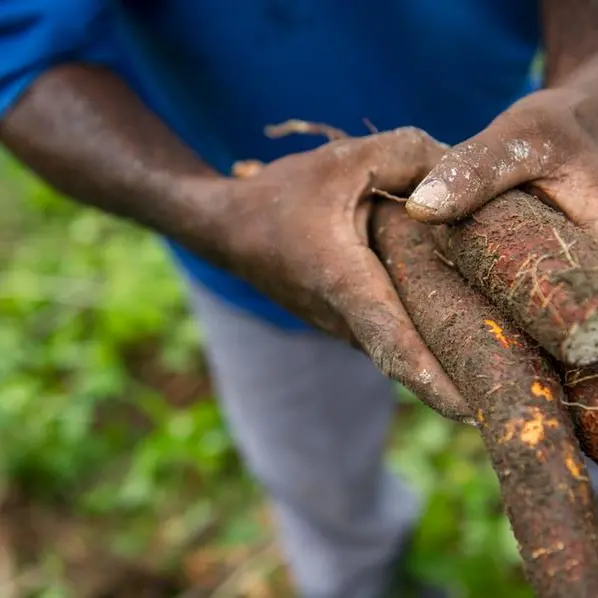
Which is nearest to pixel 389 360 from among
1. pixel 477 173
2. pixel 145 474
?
pixel 477 173

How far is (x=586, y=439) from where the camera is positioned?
85 cm

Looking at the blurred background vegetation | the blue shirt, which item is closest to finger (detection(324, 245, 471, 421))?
the blue shirt

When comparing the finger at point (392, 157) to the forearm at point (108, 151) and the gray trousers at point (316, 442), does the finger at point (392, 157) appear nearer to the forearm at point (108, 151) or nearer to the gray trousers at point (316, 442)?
the forearm at point (108, 151)

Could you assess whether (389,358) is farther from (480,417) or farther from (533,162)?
(533,162)

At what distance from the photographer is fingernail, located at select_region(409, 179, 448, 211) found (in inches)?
35.3

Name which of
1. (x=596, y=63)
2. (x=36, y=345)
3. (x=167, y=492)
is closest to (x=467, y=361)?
(x=596, y=63)

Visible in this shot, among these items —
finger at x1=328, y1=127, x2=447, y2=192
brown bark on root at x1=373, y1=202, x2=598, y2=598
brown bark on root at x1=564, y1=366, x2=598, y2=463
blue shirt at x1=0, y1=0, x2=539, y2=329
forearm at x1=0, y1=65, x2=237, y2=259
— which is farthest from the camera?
blue shirt at x1=0, y1=0, x2=539, y2=329

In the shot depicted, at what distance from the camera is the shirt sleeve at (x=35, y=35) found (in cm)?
134

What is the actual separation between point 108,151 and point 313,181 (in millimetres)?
432

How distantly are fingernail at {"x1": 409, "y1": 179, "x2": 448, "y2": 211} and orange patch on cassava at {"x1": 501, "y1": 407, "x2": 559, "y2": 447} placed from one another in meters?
0.26

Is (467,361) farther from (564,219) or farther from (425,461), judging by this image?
(425,461)

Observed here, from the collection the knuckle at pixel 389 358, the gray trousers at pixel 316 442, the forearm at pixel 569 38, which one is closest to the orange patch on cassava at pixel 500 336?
the knuckle at pixel 389 358

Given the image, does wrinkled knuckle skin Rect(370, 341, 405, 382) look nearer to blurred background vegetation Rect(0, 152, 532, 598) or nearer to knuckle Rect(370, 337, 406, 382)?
knuckle Rect(370, 337, 406, 382)

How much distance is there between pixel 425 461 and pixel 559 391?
1.65 meters
